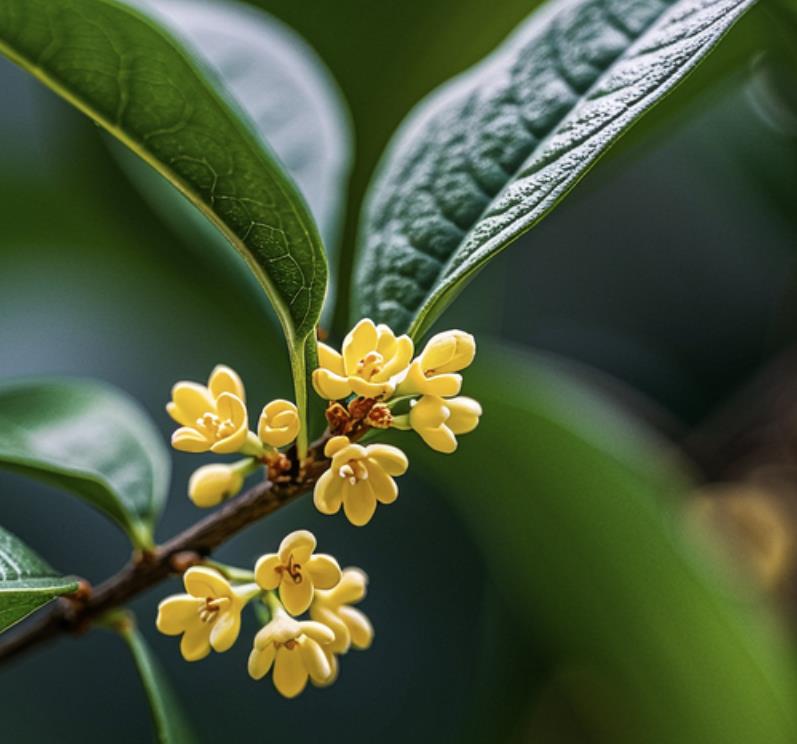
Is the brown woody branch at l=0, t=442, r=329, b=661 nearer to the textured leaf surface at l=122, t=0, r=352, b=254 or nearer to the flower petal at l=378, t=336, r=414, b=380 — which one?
the flower petal at l=378, t=336, r=414, b=380

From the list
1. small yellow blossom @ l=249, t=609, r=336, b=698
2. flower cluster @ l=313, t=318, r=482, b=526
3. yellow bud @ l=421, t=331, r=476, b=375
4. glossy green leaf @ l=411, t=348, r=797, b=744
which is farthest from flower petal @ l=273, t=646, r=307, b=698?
glossy green leaf @ l=411, t=348, r=797, b=744

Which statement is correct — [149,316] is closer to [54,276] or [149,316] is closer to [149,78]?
[54,276]

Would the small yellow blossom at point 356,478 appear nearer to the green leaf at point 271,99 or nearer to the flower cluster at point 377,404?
the flower cluster at point 377,404

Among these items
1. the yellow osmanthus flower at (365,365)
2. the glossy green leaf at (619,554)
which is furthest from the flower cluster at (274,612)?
the glossy green leaf at (619,554)

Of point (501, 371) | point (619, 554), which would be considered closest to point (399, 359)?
point (501, 371)

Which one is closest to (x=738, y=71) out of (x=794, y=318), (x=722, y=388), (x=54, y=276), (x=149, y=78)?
(x=794, y=318)

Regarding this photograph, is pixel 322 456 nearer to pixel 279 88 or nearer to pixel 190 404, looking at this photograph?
pixel 190 404
